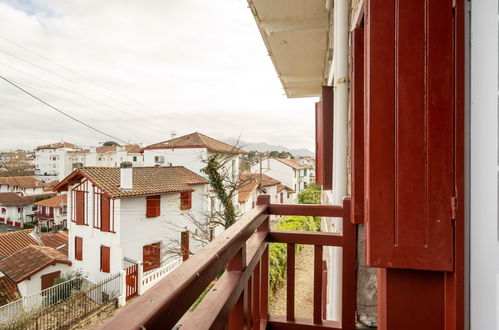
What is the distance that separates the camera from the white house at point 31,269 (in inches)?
359

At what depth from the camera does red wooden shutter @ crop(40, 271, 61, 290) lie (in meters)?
9.56

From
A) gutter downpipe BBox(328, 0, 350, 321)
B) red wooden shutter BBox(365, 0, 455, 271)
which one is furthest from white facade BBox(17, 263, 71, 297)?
red wooden shutter BBox(365, 0, 455, 271)

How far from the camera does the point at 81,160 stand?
9969 millimetres

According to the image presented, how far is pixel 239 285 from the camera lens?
798 mm

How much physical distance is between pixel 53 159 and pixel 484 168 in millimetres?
10939

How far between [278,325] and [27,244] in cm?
1223

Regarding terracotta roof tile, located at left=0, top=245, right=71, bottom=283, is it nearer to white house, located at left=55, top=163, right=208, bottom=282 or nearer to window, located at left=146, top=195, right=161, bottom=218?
white house, located at left=55, top=163, right=208, bottom=282

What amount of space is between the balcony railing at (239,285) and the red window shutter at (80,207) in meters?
11.2

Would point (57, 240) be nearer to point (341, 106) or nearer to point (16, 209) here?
point (16, 209)

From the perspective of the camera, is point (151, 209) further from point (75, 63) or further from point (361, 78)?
point (75, 63)

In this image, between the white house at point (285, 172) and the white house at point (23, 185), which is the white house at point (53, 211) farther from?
the white house at point (285, 172)

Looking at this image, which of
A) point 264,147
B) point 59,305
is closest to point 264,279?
point 59,305

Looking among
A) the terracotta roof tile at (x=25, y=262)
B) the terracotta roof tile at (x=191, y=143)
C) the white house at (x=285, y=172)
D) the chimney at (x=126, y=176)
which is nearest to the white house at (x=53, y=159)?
the chimney at (x=126, y=176)

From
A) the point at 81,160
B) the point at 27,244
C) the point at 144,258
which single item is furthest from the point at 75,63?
the point at 144,258
